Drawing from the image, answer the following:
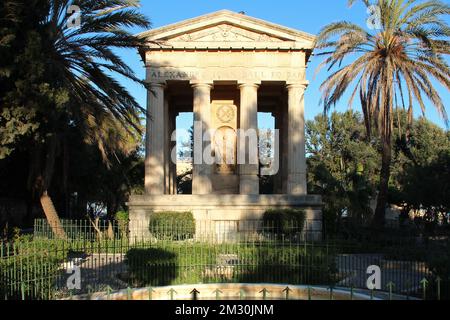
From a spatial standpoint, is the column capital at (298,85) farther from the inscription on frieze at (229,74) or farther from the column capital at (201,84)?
the column capital at (201,84)

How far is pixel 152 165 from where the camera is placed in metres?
26.9

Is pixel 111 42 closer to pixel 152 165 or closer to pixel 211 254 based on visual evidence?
pixel 211 254

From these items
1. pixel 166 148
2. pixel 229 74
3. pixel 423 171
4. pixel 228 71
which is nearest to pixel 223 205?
pixel 166 148

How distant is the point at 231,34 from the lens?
27453 millimetres

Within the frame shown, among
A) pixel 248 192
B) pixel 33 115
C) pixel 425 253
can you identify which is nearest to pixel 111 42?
pixel 33 115

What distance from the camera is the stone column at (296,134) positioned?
27.1 m

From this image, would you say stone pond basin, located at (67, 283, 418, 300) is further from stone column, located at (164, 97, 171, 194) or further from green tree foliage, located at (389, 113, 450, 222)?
stone column, located at (164, 97, 171, 194)

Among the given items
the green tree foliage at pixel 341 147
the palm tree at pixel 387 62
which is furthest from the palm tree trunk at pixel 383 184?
the green tree foliage at pixel 341 147

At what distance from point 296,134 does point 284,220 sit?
5841 millimetres

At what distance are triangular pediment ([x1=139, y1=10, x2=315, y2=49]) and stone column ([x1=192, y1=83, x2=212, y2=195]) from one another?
92.4 inches

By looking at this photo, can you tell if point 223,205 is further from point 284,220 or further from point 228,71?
point 228,71

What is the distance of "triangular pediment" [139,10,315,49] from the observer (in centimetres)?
2698

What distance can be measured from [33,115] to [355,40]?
1500 cm

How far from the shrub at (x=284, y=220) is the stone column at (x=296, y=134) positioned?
2.98 metres
